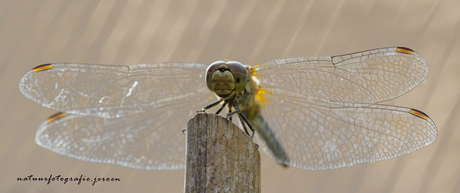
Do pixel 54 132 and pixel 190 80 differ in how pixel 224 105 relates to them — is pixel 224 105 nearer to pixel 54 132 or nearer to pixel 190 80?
pixel 190 80

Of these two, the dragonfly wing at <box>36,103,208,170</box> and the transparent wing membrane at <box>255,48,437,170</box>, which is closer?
the transparent wing membrane at <box>255,48,437,170</box>

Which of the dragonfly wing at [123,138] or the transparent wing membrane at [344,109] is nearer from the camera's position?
the transparent wing membrane at [344,109]

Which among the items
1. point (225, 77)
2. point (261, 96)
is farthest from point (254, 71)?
point (225, 77)

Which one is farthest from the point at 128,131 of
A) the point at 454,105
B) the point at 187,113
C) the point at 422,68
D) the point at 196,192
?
the point at 454,105

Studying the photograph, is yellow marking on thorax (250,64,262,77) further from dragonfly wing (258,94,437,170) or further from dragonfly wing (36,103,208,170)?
dragonfly wing (36,103,208,170)

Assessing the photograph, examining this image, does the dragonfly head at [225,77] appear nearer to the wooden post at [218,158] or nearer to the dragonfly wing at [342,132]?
the dragonfly wing at [342,132]

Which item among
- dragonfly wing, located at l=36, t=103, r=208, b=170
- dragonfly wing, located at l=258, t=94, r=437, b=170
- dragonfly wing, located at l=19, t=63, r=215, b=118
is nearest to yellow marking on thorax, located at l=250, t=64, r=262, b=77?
dragonfly wing, located at l=258, t=94, r=437, b=170

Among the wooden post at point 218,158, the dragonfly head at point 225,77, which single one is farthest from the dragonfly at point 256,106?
the wooden post at point 218,158
